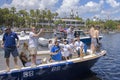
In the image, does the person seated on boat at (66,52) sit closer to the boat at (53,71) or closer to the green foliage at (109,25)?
the boat at (53,71)

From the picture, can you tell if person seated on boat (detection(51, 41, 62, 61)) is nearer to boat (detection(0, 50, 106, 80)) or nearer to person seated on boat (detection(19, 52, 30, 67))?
boat (detection(0, 50, 106, 80))

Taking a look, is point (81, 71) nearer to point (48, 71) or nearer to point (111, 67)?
point (48, 71)

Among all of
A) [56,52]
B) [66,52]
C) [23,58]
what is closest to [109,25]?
[66,52]

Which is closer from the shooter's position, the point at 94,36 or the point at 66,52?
the point at 66,52

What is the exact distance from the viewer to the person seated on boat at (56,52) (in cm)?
1203

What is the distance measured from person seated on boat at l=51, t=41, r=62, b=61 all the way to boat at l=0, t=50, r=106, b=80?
52cm

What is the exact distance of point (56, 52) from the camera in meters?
12.0

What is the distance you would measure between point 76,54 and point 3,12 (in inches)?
2805

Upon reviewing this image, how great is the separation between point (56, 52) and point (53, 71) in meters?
1.01

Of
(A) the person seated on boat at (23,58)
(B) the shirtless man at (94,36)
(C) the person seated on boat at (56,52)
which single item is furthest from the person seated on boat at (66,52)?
(A) the person seated on boat at (23,58)

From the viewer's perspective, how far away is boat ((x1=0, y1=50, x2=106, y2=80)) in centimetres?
1020

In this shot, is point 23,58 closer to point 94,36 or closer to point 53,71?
point 53,71

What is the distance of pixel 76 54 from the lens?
44.6 feet

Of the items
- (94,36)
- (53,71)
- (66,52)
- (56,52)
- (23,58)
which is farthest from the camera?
(94,36)
